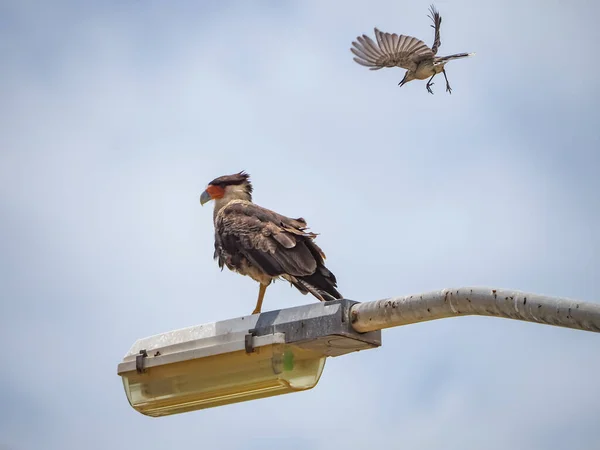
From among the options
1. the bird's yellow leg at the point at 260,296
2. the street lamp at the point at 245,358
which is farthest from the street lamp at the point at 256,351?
the bird's yellow leg at the point at 260,296

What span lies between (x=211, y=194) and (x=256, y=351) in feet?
16.9

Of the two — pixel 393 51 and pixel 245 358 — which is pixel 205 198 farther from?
pixel 245 358

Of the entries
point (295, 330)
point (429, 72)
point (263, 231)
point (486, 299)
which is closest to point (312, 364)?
point (295, 330)

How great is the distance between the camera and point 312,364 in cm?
604

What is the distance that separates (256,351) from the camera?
19.5ft

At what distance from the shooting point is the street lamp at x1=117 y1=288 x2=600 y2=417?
571 cm

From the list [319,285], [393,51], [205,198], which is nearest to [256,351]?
[319,285]

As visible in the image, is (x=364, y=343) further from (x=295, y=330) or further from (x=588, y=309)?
(x=588, y=309)

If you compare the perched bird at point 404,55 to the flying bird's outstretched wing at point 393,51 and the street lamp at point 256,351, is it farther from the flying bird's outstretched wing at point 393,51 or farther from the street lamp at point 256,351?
the street lamp at point 256,351

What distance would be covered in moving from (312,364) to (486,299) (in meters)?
1.23

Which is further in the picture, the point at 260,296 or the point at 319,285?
the point at 260,296

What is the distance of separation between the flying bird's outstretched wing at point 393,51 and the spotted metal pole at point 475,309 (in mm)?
5718

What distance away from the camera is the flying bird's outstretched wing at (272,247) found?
27.2ft

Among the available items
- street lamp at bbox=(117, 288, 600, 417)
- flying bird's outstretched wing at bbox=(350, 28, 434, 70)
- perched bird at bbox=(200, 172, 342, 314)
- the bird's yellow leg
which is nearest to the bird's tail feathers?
perched bird at bbox=(200, 172, 342, 314)
